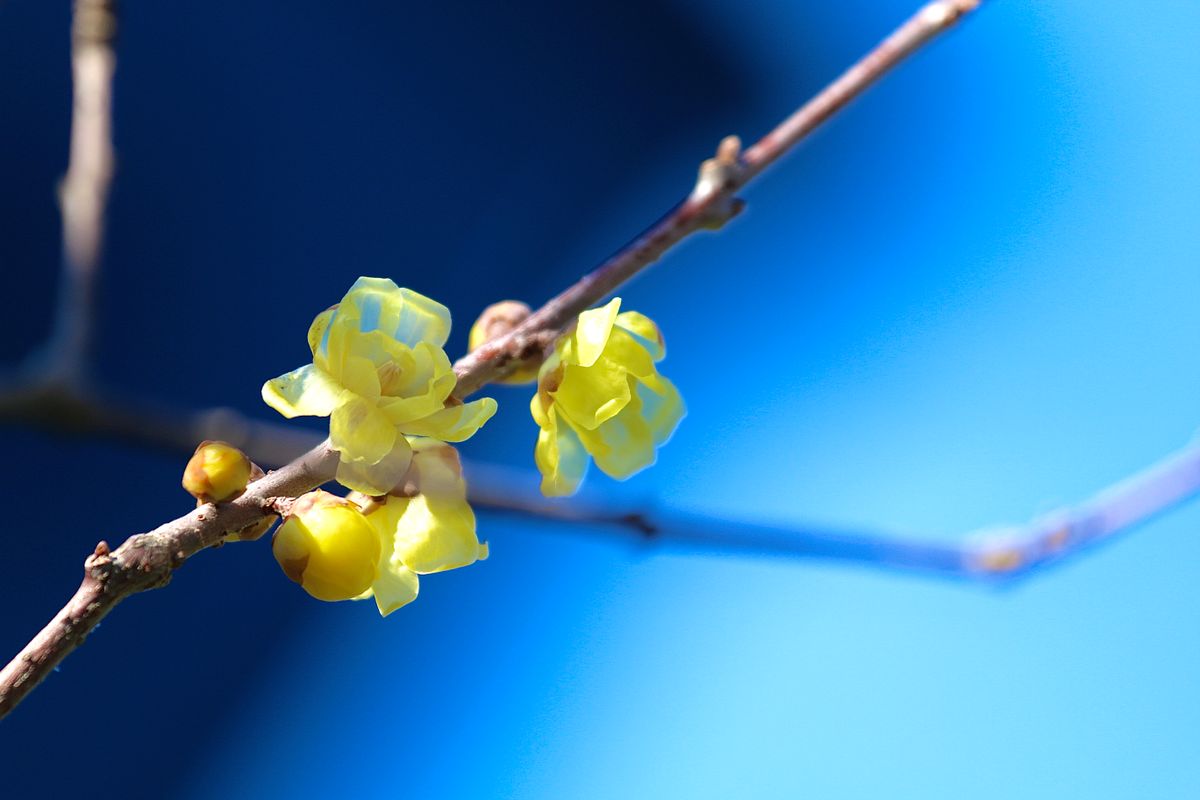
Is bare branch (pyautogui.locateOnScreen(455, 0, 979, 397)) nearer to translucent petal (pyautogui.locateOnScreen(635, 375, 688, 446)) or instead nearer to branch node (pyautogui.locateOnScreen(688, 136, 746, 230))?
branch node (pyautogui.locateOnScreen(688, 136, 746, 230))

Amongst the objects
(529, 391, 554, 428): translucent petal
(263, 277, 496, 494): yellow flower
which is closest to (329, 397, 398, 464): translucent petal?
(263, 277, 496, 494): yellow flower

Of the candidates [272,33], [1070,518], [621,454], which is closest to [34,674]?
[621,454]

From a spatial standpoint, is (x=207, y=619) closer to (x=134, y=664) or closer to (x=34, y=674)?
(x=134, y=664)

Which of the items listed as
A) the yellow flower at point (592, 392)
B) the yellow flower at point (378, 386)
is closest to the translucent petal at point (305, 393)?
the yellow flower at point (378, 386)

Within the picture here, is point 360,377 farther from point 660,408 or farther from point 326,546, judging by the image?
point 660,408

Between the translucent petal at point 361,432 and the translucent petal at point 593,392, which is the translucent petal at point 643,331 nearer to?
the translucent petal at point 593,392
